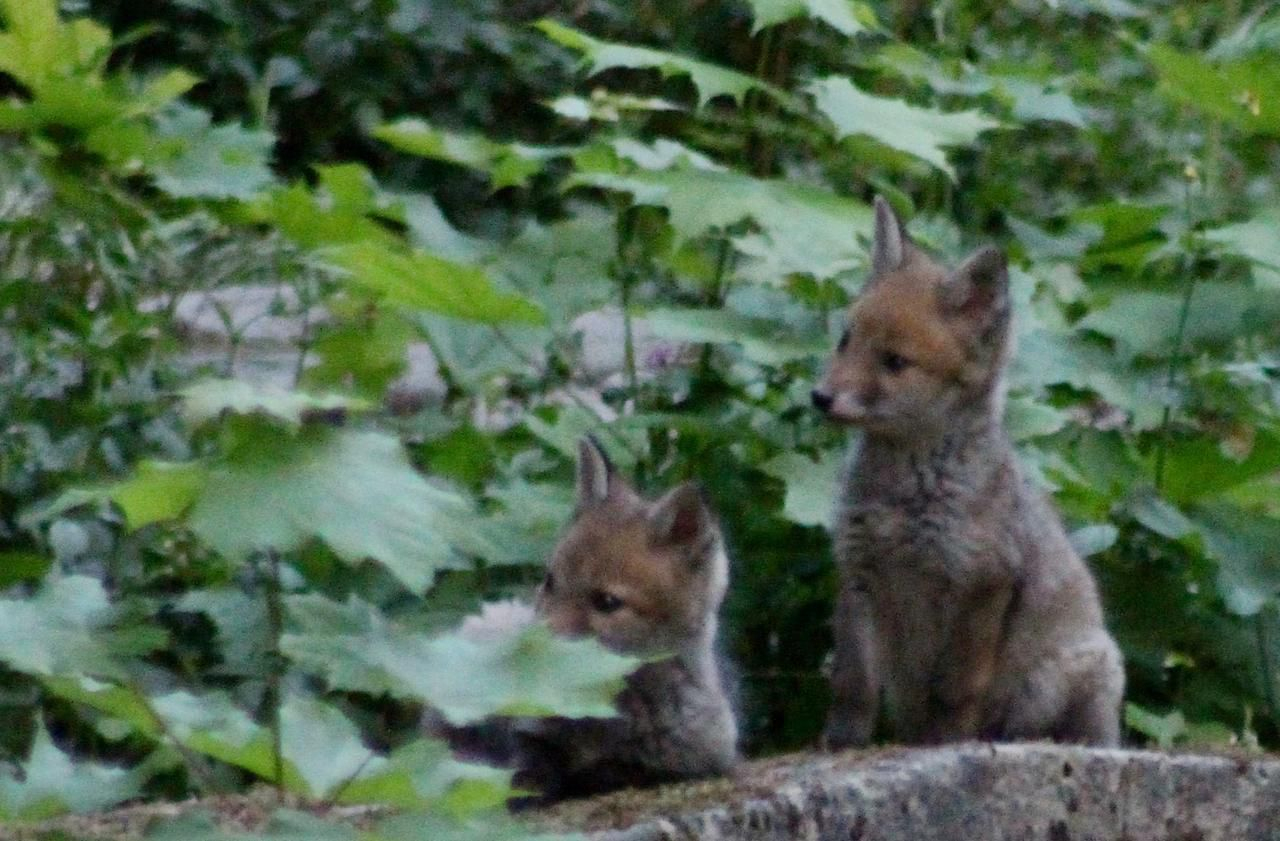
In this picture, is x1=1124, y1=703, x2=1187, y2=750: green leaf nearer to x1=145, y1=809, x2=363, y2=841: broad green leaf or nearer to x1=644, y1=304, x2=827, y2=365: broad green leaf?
x1=644, y1=304, x2=827, y2=365: broad green leaf

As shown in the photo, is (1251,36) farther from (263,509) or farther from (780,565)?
(263,509)

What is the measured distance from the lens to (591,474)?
18.5ft

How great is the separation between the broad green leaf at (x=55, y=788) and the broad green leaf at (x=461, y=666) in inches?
17.5

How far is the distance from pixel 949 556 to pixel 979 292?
2.27 feet

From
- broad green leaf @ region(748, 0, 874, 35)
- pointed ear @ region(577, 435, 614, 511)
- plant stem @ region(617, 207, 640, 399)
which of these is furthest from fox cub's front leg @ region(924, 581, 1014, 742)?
broad green leaf @ region(748, 0, 874, 35)

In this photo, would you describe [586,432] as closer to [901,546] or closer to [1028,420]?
[901,546]

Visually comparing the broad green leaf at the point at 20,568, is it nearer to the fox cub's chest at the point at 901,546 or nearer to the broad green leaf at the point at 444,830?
the fox cub's chest at the point at 901,546

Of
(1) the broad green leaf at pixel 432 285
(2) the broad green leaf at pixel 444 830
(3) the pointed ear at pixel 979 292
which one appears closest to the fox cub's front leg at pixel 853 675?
(3) the pointed ear at pixel 979 292

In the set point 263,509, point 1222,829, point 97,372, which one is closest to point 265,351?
point 97,372

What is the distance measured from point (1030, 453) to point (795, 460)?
2.73 ft

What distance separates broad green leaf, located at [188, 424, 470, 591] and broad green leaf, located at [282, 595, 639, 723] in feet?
0.49

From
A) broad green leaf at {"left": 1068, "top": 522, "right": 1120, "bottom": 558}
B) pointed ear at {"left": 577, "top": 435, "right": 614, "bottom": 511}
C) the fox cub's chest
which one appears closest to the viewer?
pointed ear at {"left": 577, "top": 435, "right": 614, "bottom": 511}

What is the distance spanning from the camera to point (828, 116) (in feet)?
20.4

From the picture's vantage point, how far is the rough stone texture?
176 inches
